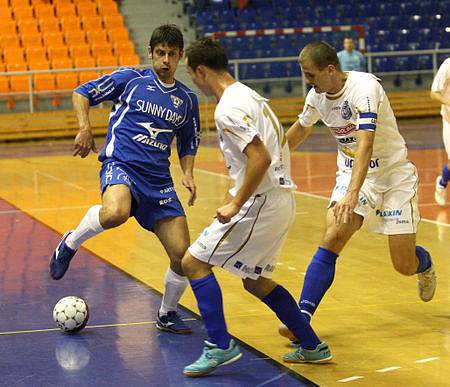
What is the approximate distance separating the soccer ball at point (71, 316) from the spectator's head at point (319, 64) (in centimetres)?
198

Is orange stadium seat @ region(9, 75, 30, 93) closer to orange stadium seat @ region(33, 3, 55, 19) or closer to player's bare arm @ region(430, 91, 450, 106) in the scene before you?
orange stadium seat @ region(33, 3, 55, 19)

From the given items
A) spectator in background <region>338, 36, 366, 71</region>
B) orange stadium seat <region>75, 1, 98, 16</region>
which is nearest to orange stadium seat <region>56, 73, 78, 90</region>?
orange stadium seat <region>75, 1, 98, 16</region>

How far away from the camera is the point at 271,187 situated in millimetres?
5027

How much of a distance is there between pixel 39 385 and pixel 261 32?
20.7 m

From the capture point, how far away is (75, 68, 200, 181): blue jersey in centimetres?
616

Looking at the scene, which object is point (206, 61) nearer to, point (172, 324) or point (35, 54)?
point (172, 324)

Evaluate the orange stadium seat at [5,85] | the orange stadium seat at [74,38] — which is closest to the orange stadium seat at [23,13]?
the orange stadium seat at [74,38]

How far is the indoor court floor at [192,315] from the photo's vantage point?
17.0ft

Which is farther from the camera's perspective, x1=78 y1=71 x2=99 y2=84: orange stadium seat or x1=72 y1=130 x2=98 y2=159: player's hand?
x1=78 y1=71 x2=99 y2=84: orange stadium seat

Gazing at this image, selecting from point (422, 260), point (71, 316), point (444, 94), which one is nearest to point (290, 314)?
point (422, 260)

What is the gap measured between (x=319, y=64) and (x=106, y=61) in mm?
19458

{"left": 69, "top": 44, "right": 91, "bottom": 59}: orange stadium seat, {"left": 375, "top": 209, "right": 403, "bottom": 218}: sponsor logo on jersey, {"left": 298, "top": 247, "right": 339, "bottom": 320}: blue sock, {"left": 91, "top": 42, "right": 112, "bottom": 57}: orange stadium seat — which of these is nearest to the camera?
{"left": 298, "top": 247, "right": 339, "bottom": 320}: blue sock

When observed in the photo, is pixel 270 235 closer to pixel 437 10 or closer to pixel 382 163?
pixel 382 163

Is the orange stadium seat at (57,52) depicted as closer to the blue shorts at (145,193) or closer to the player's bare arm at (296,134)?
the blue shorts at (145,193)
